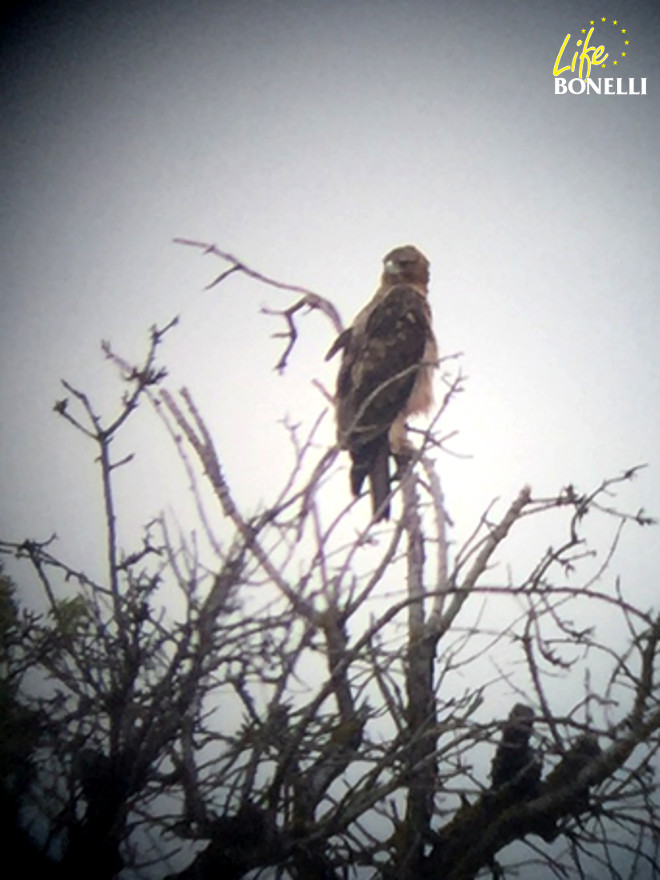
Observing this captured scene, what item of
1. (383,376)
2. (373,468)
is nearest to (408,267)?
(383,376)

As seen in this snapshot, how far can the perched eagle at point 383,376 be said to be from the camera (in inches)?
161

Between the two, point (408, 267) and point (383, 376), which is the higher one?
point (408, 267)

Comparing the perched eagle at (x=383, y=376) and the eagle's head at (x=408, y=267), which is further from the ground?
the eagle's head at (x=408, y=267)

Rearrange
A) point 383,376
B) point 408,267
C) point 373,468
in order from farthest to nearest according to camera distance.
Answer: point 408,267
point 383,376
point 373,468

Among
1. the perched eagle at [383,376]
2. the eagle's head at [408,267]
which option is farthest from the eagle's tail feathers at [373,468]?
the eagle's head at [408,267]

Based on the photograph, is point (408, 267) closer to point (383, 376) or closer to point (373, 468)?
point (383, 376)

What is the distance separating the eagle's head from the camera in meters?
5.07

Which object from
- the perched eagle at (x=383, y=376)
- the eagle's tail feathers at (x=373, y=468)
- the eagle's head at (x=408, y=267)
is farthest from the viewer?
the eagle's head at (x=408, y=267)

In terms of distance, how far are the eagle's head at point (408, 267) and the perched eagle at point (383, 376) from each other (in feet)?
0.30

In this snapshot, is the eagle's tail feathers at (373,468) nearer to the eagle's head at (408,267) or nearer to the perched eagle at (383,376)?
the perched eagle at (383,376)

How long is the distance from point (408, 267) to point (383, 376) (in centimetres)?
128

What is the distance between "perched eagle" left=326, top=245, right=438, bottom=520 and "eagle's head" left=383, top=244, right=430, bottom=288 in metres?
0.09

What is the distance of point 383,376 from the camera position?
14.5 feet

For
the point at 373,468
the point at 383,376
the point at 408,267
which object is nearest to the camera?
the point at 373,468
